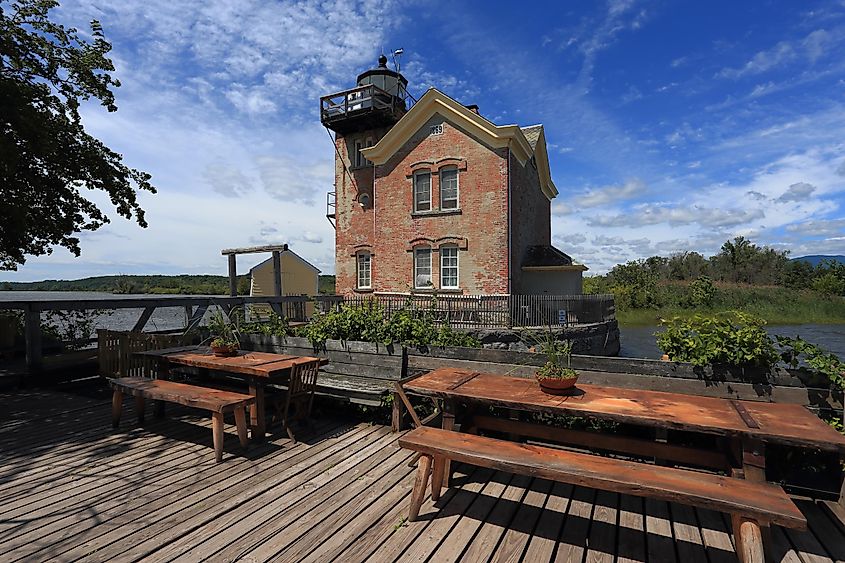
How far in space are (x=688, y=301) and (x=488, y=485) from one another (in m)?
33.1

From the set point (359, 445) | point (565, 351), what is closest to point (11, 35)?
point (359, 445)

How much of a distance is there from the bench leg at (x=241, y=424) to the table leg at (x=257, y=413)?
9.6 inches

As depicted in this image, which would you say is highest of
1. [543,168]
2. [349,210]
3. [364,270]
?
[543,168]

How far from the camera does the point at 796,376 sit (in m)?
3.53

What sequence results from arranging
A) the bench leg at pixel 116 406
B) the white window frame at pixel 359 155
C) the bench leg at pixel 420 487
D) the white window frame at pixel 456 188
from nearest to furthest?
the bench leg at pixel 420 487
the bench leg at pixel 116 406
the white window frame at pixel 456 188
the white window frame at pixel 359 155

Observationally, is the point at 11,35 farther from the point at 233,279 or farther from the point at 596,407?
the point at 596,407

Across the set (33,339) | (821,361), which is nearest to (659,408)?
(821,361)

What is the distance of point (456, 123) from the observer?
16594mm

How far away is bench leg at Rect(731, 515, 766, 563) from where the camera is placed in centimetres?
220

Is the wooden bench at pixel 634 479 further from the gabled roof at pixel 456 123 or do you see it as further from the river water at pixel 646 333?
the gabled roof at pixel 456 123

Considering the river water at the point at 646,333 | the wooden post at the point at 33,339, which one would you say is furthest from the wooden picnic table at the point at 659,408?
the river water at the point at 646,333

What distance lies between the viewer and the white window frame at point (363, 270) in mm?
19203

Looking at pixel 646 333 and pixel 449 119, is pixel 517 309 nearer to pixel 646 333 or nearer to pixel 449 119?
pixel 449 119

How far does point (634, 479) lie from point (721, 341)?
202 centimetres
